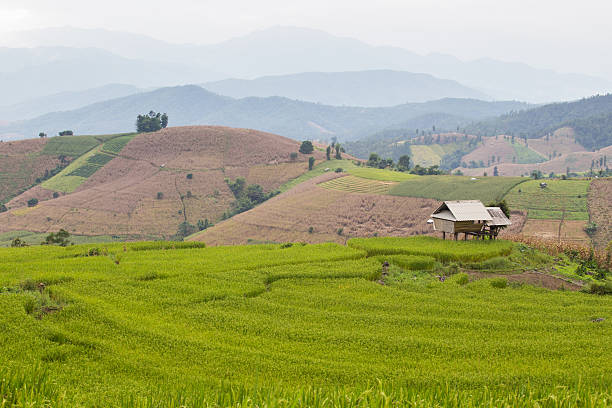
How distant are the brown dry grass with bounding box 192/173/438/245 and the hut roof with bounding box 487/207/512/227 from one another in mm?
44725

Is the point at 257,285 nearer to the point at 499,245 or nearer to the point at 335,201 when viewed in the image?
the point at 499,245

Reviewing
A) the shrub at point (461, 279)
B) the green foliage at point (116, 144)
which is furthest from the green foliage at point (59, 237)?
the green foliage at point (116, 144)

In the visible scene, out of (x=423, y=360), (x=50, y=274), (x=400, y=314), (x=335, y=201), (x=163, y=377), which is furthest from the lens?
(x=335, y=201)

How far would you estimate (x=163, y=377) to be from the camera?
1702 cm

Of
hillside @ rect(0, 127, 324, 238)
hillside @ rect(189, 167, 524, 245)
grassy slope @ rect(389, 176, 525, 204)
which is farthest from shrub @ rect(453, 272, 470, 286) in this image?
hillside @ rect(0, 127, 324, 238)

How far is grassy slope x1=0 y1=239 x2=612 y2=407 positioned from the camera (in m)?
16.1

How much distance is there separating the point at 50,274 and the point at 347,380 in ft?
75.0

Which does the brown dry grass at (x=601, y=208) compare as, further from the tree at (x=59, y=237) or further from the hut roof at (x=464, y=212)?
the tree at (x=59, y=237)

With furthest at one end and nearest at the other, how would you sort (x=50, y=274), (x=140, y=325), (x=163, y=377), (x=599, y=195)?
(x=599, y=195)
(x=50, y=274)
(x=140, y=325)
(x=163, y=377)

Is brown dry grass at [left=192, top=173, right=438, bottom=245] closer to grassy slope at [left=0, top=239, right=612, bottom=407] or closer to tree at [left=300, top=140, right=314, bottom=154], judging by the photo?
tree at [left=300, top=140, right=314, bottom=154]

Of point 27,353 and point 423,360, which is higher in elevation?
point 27,353

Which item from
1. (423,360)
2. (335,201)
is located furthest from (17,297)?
(335,201)

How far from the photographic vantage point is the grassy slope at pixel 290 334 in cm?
1614

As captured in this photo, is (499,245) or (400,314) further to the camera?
(499,245)
